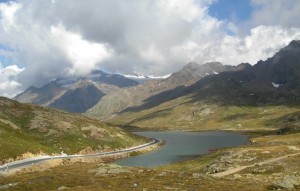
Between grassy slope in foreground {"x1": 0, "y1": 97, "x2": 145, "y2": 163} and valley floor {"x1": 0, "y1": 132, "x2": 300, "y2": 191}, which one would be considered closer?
valley floor {"x1": 0, "y1": 132, "x2": 300, "y2": 191}

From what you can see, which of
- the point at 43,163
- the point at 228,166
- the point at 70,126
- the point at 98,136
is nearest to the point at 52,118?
the point at 70,126

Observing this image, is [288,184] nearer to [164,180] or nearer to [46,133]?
[164,180]

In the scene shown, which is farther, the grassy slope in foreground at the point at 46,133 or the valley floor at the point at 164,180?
the grassy slope in foreground at the point at 46,133

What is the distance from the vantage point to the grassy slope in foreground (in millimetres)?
137875

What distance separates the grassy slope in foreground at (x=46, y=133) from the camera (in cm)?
13788

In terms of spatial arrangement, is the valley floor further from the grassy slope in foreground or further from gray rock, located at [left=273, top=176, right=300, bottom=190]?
the grassy slope in foreground

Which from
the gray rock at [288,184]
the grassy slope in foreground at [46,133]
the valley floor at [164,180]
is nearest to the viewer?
the valley floor at [164,180]

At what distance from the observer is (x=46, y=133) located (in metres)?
168

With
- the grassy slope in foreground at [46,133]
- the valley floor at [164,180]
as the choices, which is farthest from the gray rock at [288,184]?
the grassy slope in foreground at [46,133]

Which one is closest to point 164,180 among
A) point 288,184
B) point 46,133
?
point 288,184

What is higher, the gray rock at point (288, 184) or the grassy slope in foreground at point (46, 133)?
the grassy slope in foreground at point (46, 133)

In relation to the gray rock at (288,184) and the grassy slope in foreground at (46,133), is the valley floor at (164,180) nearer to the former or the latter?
the gray rock at (288,184)

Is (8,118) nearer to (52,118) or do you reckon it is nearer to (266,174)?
(52,118)

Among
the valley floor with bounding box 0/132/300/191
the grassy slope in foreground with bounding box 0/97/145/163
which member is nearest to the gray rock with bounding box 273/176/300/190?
the valley floor with bounding box 0/132/300/191
